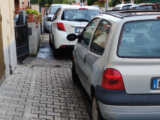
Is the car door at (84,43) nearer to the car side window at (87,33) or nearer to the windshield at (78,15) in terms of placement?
the car side window at (87,33)

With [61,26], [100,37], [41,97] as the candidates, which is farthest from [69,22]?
[100,37]

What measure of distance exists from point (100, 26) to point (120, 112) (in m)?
1.56

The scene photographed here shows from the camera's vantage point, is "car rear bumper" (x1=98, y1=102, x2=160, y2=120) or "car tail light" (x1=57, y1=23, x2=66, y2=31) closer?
"car rear bumper" (x1=98, y1=102, x2=160, y2=120)

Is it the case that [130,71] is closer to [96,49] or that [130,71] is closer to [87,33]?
[96,49]

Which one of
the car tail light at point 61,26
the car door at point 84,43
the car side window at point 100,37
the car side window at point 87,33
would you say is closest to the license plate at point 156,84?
the car side window at point 100,37

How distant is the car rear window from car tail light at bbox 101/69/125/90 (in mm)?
233

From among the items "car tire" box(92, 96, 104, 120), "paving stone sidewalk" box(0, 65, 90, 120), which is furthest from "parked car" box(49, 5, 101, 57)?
"car tire" box(92, 96, 104, 120)

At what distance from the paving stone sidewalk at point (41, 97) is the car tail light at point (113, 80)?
1.29 meters

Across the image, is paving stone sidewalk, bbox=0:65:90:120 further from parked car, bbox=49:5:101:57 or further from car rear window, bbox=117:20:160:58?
car rear window, bbox=117:20:160:58

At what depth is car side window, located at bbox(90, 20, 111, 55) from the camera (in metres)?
3.59

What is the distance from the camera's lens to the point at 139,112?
309cm

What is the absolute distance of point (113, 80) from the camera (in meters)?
3.15

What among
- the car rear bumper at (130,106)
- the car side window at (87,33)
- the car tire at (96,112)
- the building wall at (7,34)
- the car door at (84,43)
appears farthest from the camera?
the building wall at (7,34)

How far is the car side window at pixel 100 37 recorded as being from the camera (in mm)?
3586
